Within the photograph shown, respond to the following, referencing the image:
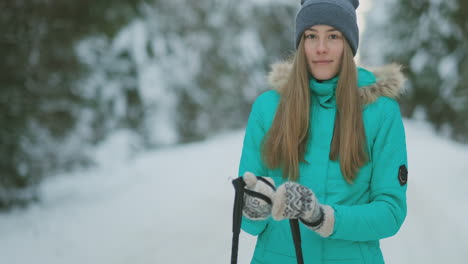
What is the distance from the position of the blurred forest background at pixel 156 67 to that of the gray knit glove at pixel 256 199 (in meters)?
5.95

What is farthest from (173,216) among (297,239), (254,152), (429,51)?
(429,51)

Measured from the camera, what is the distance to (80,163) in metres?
9.02

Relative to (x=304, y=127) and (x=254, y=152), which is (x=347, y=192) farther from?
(x=254, y=152)

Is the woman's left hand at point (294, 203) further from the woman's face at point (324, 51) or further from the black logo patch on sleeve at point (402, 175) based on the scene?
the woman's face at point (324, 51)

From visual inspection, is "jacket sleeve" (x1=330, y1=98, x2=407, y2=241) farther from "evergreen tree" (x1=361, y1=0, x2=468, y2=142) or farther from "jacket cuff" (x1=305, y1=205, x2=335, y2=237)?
"evergreen tree" (x1=361, y1=0, x2=468, y2=142)

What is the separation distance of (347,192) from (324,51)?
0.55 meters

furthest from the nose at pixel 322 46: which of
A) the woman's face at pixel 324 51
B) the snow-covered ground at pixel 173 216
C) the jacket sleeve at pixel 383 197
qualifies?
the snow-covered ground at pixel 173 216

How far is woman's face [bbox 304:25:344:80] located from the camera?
2141 millimetres

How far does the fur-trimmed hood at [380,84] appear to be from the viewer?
212 cm

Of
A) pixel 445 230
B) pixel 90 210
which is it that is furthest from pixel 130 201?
pixel 445 230

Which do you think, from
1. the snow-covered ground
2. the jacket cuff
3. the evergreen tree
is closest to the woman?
the jacket cuff

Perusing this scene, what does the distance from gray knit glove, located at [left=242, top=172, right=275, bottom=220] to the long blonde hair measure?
0.21 m

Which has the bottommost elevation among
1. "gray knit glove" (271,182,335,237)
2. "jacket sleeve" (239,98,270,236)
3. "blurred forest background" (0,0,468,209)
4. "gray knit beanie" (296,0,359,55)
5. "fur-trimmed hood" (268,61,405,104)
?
"gray knit glove" (271,182,335,237)

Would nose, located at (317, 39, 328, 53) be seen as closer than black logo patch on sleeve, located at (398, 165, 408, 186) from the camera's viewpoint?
No
